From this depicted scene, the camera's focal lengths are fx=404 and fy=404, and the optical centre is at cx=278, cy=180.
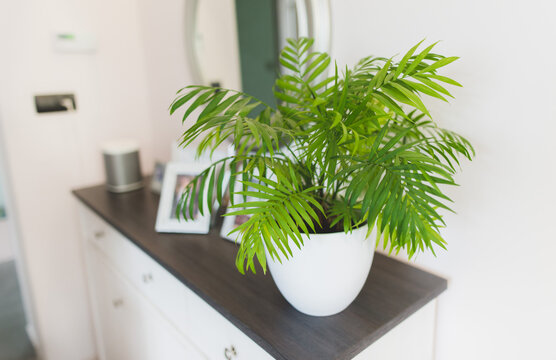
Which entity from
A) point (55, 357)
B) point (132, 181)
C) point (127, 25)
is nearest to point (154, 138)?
point (132, 181)

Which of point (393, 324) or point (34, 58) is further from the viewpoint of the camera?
point (34, 58)

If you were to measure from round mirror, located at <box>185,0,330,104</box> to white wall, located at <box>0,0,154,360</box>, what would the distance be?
477 mm

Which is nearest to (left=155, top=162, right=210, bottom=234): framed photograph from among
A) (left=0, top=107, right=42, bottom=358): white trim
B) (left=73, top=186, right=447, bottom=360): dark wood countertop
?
(left=73, top=186, right=447, bottom=360): dark wood countertop

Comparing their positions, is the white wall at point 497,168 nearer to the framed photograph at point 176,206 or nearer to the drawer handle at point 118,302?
the framed photograph at point 176,206

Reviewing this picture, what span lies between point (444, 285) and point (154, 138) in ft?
5.20

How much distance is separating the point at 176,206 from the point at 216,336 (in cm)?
51

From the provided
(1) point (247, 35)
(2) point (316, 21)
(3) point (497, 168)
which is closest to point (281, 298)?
(3) point (497, 168)

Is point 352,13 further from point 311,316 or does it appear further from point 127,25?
point 127,25

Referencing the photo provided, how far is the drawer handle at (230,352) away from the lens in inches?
35.9

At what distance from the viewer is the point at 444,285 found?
97 cm

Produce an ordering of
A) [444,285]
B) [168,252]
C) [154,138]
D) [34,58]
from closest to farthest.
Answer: [444,285], [168,252], [34,58], [154,138]

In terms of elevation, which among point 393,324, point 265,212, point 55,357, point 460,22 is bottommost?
point 55,357

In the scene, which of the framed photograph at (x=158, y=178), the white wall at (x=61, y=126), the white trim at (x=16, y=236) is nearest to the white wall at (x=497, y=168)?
the framed photograph at (x=158, y=178)

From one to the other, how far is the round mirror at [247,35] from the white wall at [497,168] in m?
0.19
